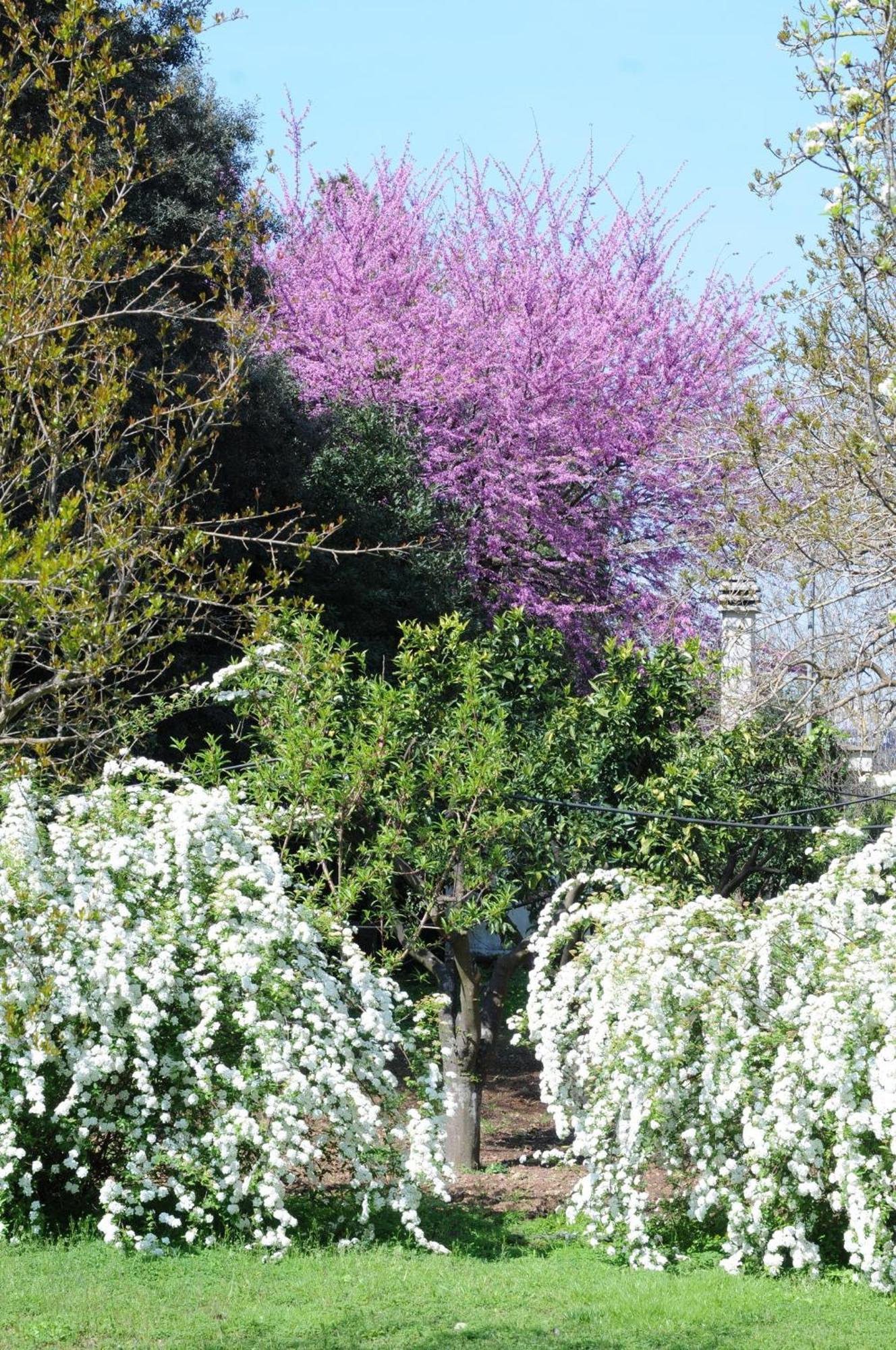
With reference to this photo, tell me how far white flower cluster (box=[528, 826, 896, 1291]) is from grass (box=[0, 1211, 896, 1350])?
0.36 meters

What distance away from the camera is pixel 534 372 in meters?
17.1

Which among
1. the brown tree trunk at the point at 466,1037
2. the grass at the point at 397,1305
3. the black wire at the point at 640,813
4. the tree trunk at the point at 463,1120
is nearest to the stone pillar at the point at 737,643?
the black wire at the point at 640,813

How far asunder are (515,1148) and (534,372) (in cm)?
984

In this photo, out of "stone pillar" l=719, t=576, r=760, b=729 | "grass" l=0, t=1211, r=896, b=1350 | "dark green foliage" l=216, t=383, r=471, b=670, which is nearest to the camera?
"grass" l=0, t=1211, r=896, b=1350

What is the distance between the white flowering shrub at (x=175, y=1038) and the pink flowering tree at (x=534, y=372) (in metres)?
8.50

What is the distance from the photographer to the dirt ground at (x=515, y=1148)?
8750 millimetres

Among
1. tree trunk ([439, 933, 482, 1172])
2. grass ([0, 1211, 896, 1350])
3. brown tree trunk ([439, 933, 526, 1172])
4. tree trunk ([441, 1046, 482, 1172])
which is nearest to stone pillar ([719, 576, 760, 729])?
brown tree trunk ([439, 933, 526, 1172])

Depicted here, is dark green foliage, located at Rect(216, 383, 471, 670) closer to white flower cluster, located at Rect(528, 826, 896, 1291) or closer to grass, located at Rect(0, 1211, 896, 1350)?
white flower cluster, located at Rect(528, 826, 896, 1291)

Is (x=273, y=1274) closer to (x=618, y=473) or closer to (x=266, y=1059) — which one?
(x=266, y=1059)

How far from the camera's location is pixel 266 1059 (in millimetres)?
6512

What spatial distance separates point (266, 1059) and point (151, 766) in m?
1.75

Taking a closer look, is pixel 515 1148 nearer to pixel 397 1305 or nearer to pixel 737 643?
pixel 737 643

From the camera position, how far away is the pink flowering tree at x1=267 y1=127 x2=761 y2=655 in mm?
16188

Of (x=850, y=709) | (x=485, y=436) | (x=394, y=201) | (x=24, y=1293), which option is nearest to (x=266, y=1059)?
(x=24, y=1293)
